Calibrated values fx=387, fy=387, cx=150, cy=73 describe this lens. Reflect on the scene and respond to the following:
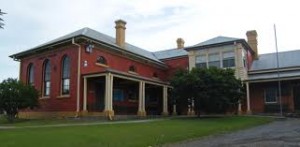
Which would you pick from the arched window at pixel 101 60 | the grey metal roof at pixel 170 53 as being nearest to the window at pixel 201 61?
the grey metal roof at pixel 170 53

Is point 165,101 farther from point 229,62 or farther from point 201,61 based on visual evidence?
point 229,62

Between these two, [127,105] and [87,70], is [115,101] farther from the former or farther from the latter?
[87,70]

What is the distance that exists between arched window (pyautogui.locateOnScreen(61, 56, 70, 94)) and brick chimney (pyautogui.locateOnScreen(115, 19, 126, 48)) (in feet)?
17.8

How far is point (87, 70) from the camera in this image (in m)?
28.2

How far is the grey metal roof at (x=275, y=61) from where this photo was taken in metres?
34.7

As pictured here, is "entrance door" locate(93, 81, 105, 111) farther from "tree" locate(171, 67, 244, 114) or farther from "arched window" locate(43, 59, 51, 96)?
"tree" locate(171, 67, 244, 114)

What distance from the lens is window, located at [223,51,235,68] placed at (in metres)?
33.7

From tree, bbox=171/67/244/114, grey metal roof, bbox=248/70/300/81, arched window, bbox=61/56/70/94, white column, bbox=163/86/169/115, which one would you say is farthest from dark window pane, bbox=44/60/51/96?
grey metal roof, bbox=248/70/300/81

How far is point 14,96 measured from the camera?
82.7 feet

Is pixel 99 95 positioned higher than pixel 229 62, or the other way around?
pixel 229 62

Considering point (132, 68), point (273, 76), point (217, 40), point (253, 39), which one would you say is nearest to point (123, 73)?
point (132, 68)

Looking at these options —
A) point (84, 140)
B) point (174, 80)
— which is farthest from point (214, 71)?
point (84, 140)

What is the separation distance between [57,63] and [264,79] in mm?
16677

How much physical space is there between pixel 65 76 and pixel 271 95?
17.4 meters
